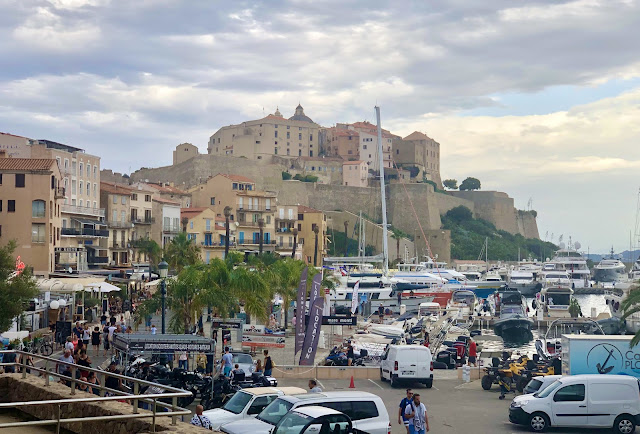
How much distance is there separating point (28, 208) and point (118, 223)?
20.1m

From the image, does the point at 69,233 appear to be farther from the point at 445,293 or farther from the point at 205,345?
the point at 205,345

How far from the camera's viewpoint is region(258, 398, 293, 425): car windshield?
15695 mm

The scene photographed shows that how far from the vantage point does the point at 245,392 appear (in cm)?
1775

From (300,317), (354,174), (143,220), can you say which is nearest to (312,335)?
(300,317)

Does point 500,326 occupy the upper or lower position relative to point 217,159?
lower

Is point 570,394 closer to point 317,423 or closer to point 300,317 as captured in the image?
point 317,423

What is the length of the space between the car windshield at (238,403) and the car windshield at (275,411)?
123 cm

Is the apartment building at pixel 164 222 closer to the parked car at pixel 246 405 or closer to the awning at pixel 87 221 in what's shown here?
the awning at pixel 87 221

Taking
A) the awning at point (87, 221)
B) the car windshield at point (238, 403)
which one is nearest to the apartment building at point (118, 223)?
the awning at point (87, 221)

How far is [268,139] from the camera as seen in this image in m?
156

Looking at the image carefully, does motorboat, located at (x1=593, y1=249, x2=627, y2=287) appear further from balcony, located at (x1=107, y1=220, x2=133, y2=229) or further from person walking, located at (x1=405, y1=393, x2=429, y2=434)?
person walking, located at (x1=405, y1=393, x2=429, y2=434)

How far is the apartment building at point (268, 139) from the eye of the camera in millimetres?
156125

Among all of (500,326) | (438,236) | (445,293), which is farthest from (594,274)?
(500,326)

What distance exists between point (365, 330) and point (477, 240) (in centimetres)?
10848
